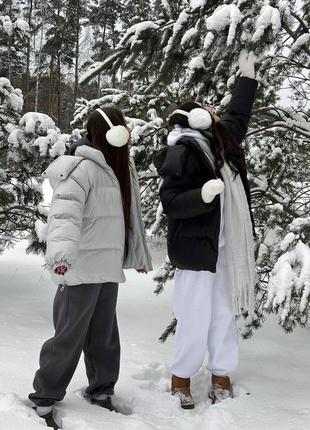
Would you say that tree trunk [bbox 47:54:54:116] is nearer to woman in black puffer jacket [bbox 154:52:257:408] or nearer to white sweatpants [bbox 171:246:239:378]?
woman in black puffer jacket [bbox 154:52:257:408]

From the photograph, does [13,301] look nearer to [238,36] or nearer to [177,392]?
[177,392]

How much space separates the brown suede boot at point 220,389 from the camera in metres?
3.30

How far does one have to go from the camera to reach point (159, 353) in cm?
455

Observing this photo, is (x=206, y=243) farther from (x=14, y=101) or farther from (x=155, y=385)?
(x=14, y=101)

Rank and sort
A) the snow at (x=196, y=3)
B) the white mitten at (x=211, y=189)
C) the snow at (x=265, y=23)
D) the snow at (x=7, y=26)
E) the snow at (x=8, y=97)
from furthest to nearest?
the snow at (x=7, y=26), the snow at (x=8, y=97), the snow at (x=196, y=3), the snow at (x=265, y=23), the white mitten at (x=211, y=189)

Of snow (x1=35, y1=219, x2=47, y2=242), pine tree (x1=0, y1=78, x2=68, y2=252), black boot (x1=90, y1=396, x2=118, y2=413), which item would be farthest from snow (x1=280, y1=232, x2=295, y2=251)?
snow (x1=35, y1=219, x2=47, y2=242)

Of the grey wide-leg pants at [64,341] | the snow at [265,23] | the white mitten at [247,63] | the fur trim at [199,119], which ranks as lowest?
the grey wide-leg pants at [64,341]

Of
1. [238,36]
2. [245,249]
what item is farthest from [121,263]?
[238,36]

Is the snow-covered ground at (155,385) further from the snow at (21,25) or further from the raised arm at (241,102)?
the snow at (21,25)

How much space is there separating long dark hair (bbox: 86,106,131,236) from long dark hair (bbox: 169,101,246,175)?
0.39m

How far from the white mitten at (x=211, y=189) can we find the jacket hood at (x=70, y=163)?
2.03ft

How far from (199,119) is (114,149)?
0.57 meters

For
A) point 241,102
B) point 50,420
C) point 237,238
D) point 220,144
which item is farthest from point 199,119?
point 50,420

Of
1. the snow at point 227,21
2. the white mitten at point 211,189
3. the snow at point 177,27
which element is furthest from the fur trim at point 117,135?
the snow at point 177,27
